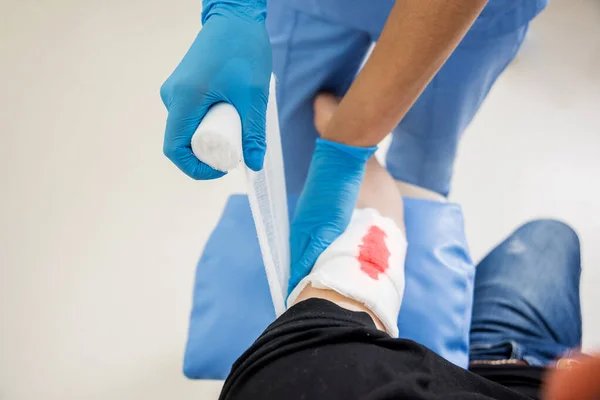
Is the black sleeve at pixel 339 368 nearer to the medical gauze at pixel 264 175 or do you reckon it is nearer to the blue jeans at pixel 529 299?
the medical gauze at pixel 264 175

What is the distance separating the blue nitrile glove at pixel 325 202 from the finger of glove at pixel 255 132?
0.73 feet


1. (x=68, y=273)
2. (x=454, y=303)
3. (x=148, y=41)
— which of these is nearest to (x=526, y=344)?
(x=454, y=303)

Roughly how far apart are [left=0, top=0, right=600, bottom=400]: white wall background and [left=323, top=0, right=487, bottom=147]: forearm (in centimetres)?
77

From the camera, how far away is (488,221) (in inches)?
58.6

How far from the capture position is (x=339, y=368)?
0.45 metres

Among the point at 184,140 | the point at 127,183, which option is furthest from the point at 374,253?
the point at 127,183

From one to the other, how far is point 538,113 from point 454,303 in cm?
122

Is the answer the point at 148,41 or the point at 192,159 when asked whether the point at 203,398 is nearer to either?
the point at 192,159

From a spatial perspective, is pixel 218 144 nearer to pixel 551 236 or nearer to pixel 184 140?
pixel 184 140

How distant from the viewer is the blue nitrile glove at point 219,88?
0.54m

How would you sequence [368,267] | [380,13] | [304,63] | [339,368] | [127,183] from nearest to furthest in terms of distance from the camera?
[339,368] < [368,267] < [380,13] < [304,63] < [127,183]

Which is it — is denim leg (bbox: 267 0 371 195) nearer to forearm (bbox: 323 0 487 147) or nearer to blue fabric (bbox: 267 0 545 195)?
blue fabric (bbox: 267 0 545 195)

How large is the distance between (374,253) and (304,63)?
43 centimetres

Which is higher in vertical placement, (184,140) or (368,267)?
(184,140)
